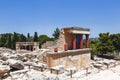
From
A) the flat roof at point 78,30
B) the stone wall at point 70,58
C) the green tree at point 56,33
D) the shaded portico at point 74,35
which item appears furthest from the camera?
the green tree at point 56,33

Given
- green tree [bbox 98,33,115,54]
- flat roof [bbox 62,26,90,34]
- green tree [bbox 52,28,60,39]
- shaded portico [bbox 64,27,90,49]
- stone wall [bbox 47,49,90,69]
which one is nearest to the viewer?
stone wall [bbox 47,49,90,69]

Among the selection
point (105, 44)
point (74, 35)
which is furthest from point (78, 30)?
point (105, 44)

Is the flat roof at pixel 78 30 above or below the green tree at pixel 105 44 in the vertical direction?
above

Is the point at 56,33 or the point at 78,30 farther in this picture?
the point at 56,33

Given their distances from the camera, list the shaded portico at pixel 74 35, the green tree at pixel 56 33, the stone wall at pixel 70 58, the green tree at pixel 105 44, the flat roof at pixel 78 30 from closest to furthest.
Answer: the stone wall at pixel 70 58, the flat roof at pixel 78 30, the shaded portico at pixel 74 35, the green tree at pixel 105 44, the green tree at pixel 56 33

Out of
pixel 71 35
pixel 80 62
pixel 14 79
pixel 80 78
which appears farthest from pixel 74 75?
pixel 71 35

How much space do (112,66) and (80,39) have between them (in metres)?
6.20

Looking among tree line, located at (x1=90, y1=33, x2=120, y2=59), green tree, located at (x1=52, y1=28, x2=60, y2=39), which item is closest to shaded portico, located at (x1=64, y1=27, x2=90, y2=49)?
tree line, located at (x1=90, y1=33, x2=120, y2=59)

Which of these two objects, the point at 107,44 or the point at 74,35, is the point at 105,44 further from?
the point at 74,35

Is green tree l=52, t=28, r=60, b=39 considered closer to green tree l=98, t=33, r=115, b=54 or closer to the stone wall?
green tree l=98, t=33, r=115, b=54

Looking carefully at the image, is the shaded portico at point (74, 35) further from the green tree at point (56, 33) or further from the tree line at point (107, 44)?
the green tree at point (56, 33)

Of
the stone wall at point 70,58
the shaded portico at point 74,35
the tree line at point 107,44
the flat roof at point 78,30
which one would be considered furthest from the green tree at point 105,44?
the stone wall at point 70,58

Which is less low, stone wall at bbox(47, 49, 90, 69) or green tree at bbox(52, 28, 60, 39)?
green tree at bbox(52, 28, 60, 39)

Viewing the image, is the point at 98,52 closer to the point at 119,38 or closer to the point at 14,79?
the point at 119,38
